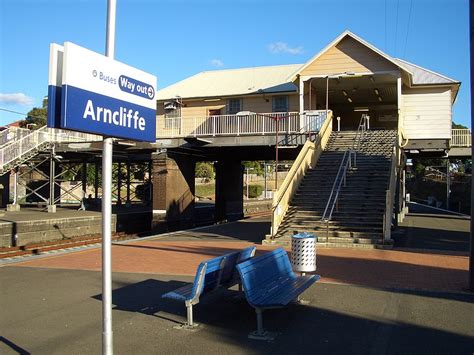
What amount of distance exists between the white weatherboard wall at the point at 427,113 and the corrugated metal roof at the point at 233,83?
634 centimetres

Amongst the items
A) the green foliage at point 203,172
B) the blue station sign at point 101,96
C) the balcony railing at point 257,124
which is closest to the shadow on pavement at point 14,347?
the blue station sign at point 101,96

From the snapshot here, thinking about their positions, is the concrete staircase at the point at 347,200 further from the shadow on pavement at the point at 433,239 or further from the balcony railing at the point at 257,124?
the balcony railing at the point at 257,124

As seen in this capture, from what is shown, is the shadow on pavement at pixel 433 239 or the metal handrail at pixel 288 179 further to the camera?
the metal handrail at pixel 288 179

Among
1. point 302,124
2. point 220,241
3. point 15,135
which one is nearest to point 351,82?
point 302,124

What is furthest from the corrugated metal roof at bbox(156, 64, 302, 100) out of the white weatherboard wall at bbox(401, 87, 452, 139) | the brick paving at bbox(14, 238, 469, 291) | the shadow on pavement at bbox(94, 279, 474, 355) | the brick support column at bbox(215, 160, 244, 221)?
the shadow on pavement at bbox(94, 279, 474, 355)

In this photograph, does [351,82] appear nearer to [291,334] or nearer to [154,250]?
→ [154,250]

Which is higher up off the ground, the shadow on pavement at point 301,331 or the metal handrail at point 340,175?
the metal handrail at point 340,175

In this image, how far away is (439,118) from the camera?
25047mm

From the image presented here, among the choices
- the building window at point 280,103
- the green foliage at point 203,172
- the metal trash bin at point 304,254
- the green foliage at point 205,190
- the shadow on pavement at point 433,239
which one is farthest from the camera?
the green foliage at point 203,172

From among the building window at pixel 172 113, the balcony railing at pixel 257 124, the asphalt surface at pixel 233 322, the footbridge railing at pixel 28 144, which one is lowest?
the asphalt surface at pixel 233 322

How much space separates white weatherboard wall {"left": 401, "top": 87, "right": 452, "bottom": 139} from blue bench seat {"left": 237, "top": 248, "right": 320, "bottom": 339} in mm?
19886

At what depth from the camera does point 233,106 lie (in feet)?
96.6

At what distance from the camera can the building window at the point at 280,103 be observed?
28.1 metres

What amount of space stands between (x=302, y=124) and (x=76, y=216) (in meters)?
12.0
